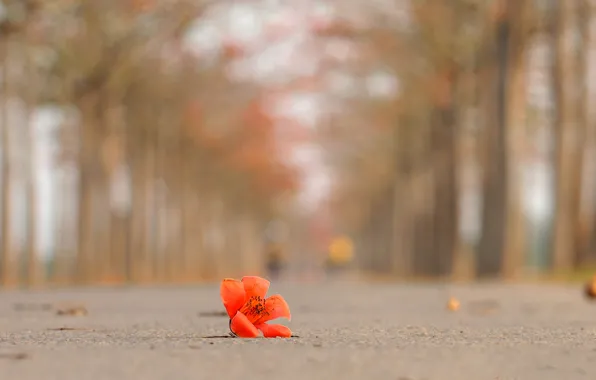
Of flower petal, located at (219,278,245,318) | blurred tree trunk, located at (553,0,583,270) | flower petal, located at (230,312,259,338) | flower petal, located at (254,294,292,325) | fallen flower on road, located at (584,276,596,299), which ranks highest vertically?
blurred tree trunk, located at (553,0,583,270)

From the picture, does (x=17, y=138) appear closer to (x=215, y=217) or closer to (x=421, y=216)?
(x=421, y=216)

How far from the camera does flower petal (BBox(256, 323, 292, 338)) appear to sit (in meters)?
7.38

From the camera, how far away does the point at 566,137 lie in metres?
32.0

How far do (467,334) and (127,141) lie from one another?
37.8 metres

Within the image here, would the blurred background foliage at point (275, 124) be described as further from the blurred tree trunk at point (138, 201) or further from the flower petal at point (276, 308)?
the flower petal at point (276, 308)

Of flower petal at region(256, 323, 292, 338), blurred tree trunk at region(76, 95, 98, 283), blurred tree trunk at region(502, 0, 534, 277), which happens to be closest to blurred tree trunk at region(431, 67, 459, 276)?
blurred tree trunk at region(502, 0, 534, 277)

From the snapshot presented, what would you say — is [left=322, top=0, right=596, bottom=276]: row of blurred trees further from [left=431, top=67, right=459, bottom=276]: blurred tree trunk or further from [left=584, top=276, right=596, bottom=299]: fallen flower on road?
[left=584, top=276, right=596, bottom=299]: fallen flower on road

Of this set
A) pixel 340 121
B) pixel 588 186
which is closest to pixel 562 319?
pixel 588 186

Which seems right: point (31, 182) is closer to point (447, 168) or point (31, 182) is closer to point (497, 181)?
point (497, 181)

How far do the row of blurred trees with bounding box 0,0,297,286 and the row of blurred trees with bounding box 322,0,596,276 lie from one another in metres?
5.69

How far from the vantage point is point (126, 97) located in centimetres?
3988

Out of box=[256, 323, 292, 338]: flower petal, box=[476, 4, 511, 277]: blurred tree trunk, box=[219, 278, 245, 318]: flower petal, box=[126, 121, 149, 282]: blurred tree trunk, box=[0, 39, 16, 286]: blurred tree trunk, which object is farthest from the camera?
box=[126, 121, 149, 282]: blurred tree trunk

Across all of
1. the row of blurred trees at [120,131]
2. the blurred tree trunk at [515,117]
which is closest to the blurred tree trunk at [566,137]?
the blurred tree trunk at [515,117]

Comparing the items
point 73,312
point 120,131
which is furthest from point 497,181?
point 73,312
